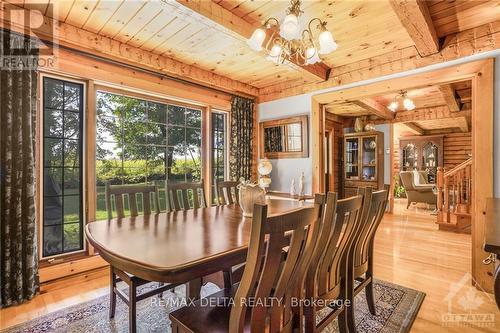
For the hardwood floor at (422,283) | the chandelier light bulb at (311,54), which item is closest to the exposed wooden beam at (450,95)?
the hardwood floor at (422,283)

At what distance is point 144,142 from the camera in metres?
3.21

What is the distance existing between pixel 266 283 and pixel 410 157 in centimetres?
1020

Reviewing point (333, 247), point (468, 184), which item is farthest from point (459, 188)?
point (333, 247)

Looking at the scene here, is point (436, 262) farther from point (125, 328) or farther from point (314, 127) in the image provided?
point (125, 328)

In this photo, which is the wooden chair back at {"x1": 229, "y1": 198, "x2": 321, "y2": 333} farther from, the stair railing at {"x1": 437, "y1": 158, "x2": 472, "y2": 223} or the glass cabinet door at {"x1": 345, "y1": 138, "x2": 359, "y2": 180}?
the glass cabinet door at {"x1": 345, "y1": 138, "x2": 359, "y2": 180}

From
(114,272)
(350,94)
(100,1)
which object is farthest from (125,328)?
(350,94)

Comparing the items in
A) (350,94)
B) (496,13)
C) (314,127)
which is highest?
(496,13)

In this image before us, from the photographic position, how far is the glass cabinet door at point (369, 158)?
18.3 ft

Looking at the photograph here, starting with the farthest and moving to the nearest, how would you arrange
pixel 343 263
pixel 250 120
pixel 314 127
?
pixel 250 120 < pixel 314 127 < pixel 343 263

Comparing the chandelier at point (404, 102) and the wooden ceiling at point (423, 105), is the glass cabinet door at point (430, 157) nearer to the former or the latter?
the wooden ceiling at point (423, 105)

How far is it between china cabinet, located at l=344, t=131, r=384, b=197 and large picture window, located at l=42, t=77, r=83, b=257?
515 cm

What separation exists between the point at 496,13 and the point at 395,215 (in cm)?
450

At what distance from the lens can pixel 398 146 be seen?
963 centimetres

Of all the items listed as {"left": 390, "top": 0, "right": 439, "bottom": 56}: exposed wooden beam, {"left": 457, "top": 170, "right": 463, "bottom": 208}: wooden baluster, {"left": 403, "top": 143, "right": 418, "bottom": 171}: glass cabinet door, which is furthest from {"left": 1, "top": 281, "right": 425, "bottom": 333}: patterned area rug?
{"left": 403, "top": 143, "right": 418, "bottom": 171}: glass cabinet door
